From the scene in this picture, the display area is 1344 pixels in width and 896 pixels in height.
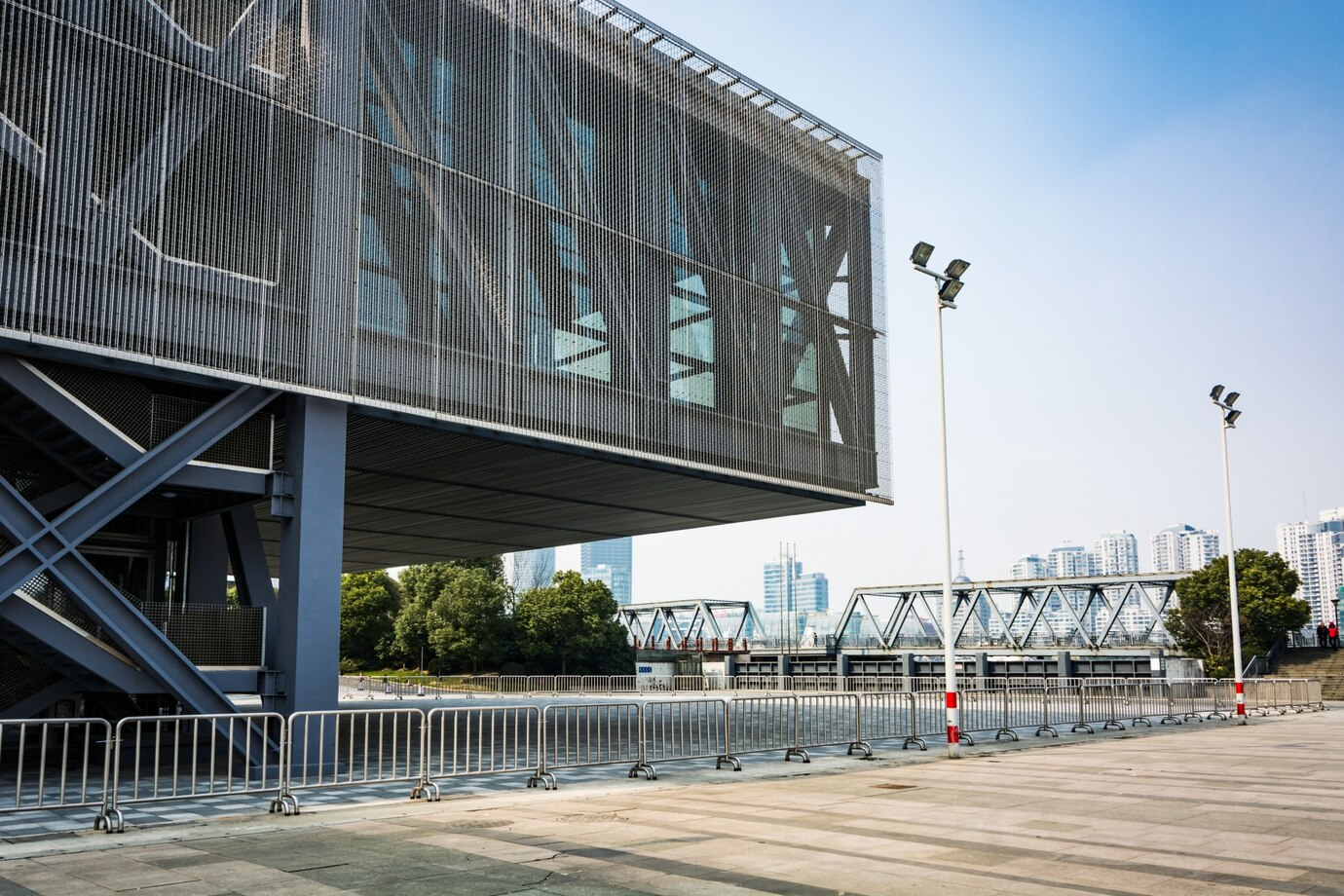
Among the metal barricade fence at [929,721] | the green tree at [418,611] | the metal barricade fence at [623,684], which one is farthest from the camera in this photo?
the green tree at [418,611]

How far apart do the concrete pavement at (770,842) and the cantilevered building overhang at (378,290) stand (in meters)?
7.74

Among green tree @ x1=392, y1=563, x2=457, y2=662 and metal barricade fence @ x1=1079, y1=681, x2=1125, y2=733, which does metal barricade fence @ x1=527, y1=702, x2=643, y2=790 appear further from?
green tree @ x1=392, y1=563, x2=457, y2=662

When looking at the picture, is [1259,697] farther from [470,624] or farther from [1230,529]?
[470,624]

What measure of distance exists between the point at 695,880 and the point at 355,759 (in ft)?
45.8

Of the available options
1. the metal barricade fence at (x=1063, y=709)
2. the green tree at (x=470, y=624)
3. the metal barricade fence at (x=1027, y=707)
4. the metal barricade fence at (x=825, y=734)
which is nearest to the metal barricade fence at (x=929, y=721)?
the metal barricade fence at (x=825, y=734)

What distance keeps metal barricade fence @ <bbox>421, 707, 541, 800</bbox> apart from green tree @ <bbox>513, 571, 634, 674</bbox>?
36755mm

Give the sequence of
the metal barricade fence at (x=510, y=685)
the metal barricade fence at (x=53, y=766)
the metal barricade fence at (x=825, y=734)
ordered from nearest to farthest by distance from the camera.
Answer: the metal barricade fence at (x=53, y=766)
the metal barricade fence at (x=825, y=734)
the metal barricade fence at (x=510, y=685)

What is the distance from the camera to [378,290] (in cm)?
2078

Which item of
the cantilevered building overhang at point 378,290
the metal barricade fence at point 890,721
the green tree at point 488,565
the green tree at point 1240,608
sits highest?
the cantilevered building overhang at point 378,290

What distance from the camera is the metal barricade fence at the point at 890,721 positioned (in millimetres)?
21484

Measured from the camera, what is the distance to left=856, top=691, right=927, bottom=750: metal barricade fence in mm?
21484

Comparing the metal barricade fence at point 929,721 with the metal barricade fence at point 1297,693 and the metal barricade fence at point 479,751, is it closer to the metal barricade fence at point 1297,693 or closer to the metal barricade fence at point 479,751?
the metal barricade fence at point 479,751

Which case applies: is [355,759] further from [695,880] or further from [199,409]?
[695,880]

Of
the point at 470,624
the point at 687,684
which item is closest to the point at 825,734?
the point at 687,684
